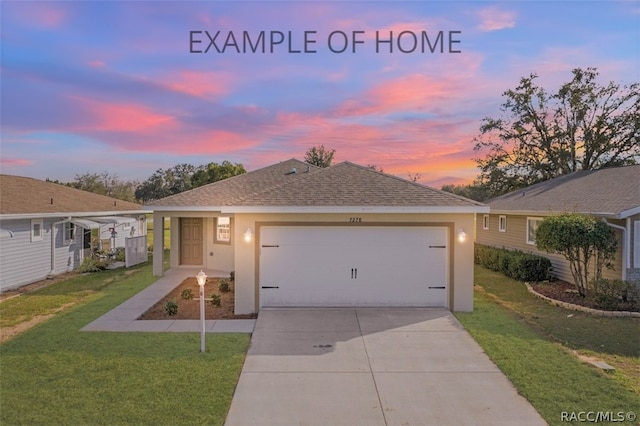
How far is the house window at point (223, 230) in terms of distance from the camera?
46.1 feet

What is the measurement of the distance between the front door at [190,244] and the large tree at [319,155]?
22.3 m

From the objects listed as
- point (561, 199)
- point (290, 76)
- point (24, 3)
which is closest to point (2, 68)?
point (24, 3)

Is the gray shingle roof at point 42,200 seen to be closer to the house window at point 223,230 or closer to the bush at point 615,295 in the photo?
the house window at point 223,230

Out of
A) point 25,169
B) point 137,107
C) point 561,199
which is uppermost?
point 137,107

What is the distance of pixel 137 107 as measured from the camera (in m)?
14.2

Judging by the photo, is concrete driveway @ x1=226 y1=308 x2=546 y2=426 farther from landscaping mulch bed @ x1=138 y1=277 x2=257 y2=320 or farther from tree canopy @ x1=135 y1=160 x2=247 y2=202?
tree canopy @ x1=135 y1=160 x2=247 y2=202

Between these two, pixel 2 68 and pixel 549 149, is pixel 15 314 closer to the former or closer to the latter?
pixel 2 68

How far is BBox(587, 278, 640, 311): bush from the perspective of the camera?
9.20m

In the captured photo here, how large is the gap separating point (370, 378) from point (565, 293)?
850 cm

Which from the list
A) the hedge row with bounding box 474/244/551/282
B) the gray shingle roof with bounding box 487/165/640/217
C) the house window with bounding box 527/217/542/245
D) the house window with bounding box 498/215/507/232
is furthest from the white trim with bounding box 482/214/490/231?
the hedge row with bounding box 474/244/551/282

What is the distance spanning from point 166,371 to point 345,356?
9.15 ft

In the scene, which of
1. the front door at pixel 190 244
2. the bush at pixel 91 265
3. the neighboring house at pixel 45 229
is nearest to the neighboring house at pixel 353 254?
the front door at pixel 190 244

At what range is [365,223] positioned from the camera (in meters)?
9.03

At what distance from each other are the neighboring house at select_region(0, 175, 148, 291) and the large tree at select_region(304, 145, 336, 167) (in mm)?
20249
